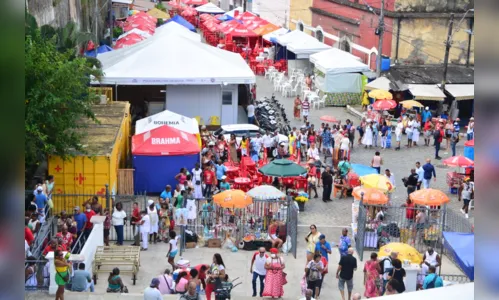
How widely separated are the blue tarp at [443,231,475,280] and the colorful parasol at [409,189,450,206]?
3450mm

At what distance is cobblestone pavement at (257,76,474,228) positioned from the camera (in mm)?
19250

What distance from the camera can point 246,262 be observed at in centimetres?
1560

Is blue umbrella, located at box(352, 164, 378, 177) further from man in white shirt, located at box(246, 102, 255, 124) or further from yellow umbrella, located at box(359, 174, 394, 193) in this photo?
man in white shirt, located at box(246, 102, 255, 124)

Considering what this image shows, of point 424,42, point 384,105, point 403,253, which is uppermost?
point 424,42

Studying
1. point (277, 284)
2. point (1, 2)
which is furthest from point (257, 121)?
point (1, 2)

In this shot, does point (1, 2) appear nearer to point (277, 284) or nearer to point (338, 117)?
point (277, 284)

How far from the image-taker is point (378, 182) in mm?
18266

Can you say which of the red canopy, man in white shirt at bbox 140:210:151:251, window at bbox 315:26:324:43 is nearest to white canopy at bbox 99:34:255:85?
the red canopy

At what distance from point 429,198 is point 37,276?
8.86 m

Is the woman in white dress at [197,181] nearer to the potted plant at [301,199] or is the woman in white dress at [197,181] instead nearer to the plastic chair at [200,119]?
the potted plant at [301,199]

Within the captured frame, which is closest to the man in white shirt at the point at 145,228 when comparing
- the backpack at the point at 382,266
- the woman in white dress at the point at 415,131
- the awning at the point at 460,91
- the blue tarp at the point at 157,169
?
the blue tarp at the point at 157,169

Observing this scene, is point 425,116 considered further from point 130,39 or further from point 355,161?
point 130,39

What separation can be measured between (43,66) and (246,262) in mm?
5937

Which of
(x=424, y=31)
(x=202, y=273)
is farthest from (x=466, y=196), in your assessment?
(x=424, y=31)
